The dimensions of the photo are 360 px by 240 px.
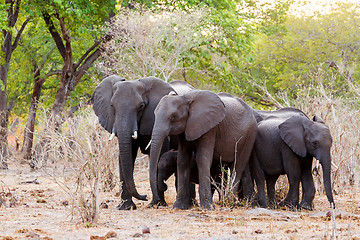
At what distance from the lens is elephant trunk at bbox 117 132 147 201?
8.96m

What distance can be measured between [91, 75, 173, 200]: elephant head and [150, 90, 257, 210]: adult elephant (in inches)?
19.6

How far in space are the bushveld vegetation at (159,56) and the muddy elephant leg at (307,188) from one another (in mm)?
1755

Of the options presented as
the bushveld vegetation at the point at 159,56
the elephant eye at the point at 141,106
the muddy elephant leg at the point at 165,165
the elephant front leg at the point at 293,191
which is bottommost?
the elephant front leg at the point at 293,191

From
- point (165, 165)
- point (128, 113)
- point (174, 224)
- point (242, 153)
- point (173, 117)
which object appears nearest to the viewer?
point (174, 224)

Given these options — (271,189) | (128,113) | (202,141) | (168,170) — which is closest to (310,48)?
(271,189)

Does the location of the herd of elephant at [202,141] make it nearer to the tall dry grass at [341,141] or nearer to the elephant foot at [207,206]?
the elephant foot at [207,206]

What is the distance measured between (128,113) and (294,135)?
267cm

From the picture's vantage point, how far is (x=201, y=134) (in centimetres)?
891

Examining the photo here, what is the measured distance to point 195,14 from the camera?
2105cm

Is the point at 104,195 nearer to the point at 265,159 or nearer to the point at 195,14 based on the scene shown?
the point at 265,159

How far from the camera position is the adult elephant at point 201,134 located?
870 centimetres

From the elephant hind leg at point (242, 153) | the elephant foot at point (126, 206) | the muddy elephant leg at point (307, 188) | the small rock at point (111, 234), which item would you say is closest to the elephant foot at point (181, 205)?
the elephant foot at point (126, 206)

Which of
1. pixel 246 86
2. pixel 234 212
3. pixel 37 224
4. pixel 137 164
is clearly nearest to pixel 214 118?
pixel 234 212

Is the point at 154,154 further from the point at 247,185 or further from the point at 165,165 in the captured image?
the point at 247,185
